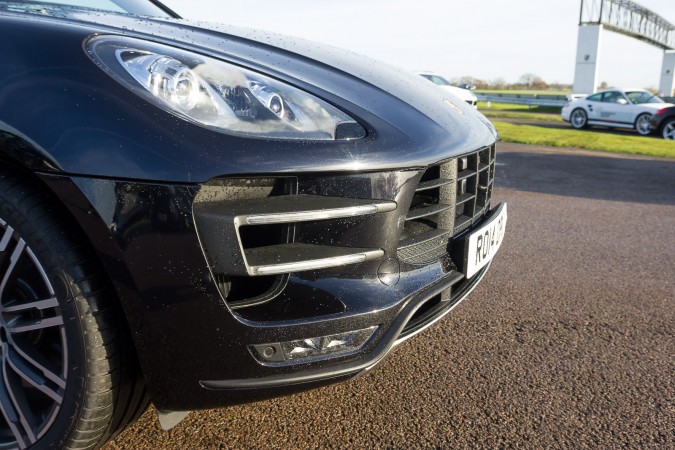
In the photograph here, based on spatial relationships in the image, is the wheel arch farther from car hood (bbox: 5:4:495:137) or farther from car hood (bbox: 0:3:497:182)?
car hood (bbox: 5:4:495:137)

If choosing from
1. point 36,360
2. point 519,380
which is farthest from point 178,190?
point 519,380

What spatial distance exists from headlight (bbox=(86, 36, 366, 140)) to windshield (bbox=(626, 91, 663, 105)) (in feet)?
52.6

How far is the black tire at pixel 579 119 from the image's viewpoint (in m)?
16.4

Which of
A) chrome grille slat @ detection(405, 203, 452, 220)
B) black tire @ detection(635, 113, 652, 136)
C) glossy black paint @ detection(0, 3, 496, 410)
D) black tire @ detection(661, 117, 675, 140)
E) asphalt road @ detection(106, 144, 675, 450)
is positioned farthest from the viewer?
black tire @ detection(635, 113, 652, 136)

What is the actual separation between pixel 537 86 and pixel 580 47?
30.3 m

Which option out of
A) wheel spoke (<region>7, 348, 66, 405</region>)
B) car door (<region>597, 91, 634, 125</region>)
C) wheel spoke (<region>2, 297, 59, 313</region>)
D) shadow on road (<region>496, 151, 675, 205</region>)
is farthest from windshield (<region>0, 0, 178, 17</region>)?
car door (<region>597, 91, 634, 125</region>)

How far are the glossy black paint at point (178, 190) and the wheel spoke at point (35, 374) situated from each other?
0.89 ft

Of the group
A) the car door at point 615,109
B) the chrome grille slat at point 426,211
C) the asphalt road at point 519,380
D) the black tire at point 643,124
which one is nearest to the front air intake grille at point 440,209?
the chrome grille slat at point 426,211

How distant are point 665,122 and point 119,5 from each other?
14.4m

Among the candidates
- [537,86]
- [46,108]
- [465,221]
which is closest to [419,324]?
[465,221]

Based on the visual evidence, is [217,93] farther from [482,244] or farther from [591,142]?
[591,142]

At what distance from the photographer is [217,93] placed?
1516 mm

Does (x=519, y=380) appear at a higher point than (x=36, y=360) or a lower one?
lower

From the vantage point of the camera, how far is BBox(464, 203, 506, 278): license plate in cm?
190
